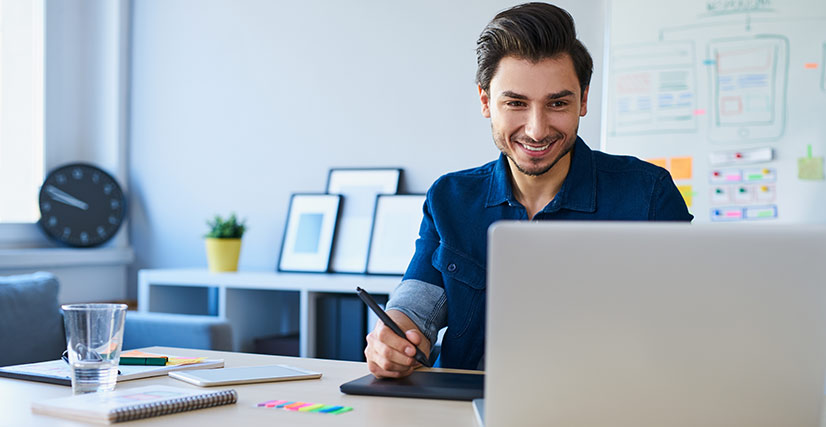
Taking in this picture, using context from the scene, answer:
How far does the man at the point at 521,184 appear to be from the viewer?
1.52 meters

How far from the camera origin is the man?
1.52m

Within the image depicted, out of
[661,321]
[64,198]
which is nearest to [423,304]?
[661,321]

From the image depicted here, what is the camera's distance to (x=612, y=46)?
269 centimetres

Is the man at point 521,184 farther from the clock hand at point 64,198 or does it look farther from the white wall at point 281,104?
the clock hand at point 64,198

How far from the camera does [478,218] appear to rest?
1.59m

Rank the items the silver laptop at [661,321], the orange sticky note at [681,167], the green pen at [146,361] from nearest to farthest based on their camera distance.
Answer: the silver laptop at [661,321] < the green pen at [146,361] < the orange sticky note at [681,167]

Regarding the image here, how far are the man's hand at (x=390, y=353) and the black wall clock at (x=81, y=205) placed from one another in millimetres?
2512

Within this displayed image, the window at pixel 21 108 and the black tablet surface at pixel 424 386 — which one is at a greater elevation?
the window at pixel 21 108

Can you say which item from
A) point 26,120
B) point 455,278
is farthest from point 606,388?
point 26,120

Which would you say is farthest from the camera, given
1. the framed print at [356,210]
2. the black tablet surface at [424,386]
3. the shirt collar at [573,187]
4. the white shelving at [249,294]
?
the framed print at [356,210]

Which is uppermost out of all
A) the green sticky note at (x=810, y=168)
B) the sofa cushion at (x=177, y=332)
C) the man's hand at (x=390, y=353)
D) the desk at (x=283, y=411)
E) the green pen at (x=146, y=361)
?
the green sticky note at (x=810, y=168)

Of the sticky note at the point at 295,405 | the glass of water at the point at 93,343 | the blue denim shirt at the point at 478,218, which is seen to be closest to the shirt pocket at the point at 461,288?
the blue denim shirt at the point at 478,218

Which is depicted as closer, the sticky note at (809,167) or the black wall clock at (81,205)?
the sticky note at (809,167)

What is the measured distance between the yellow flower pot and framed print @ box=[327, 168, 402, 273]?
1.31 ft
